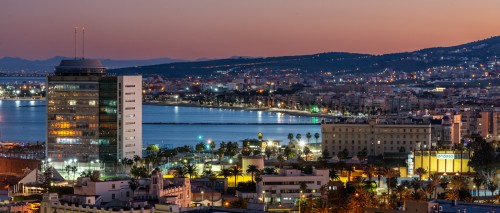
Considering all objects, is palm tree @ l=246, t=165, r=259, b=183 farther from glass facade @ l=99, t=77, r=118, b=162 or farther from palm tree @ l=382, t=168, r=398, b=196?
glass facade @ l=99, t=77, r=118, b=162

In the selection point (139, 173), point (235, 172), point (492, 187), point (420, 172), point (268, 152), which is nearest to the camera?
point (492, 187)

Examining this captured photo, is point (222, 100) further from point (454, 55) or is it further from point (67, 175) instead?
point (67, 175)

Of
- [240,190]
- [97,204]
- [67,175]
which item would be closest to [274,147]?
[67,175]

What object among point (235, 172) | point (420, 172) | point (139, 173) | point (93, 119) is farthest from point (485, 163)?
point (93, 119)

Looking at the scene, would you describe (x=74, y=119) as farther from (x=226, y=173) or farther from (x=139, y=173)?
(x=226, y=173)

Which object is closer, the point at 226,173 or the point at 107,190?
the point at 107,190

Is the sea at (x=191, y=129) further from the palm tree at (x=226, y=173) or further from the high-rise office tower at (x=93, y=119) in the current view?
the palm tree at (x=226, y=173)

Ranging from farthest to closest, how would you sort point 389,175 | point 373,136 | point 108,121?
point 373,136 < point 108,121 < point 389,175
